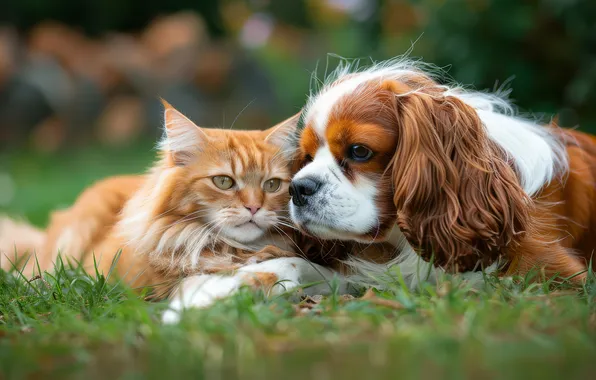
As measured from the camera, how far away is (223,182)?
3207 millimetres

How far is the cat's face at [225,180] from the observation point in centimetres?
315

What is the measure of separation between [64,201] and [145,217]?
4067 mm

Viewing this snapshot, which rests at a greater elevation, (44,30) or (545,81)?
(44,30)

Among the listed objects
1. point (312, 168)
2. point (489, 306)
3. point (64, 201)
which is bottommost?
point (64, 201)

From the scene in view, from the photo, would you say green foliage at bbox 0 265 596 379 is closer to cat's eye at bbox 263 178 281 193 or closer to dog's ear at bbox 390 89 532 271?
dog's ear at bbox 390 89 532 271

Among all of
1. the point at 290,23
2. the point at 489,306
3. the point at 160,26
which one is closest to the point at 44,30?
the point at 160,26

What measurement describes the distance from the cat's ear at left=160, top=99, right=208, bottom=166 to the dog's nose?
561 mm

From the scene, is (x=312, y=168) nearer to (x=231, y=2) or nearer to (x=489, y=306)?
(x=489, y=306)

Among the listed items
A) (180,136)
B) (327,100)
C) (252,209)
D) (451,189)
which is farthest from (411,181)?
(180,136)

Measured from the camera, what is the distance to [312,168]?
3016 millimetres

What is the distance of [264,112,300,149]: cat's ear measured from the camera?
343cm

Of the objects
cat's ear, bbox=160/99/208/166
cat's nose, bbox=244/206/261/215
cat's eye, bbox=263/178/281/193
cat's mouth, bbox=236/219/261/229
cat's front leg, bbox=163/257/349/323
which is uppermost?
cat's ear, bbox=160/99/208/166

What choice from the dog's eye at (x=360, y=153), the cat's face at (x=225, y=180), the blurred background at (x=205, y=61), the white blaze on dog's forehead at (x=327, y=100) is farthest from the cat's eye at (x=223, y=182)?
the blurred background at (x=205, y=61)

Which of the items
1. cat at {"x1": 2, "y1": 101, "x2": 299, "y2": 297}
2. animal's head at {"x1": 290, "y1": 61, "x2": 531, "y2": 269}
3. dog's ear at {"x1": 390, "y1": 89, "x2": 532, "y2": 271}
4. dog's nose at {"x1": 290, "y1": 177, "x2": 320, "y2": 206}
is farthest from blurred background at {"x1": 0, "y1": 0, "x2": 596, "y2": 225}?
dog's ear at {"x1": 390, "y1": 89, "x2": 532, "y2": 271}
